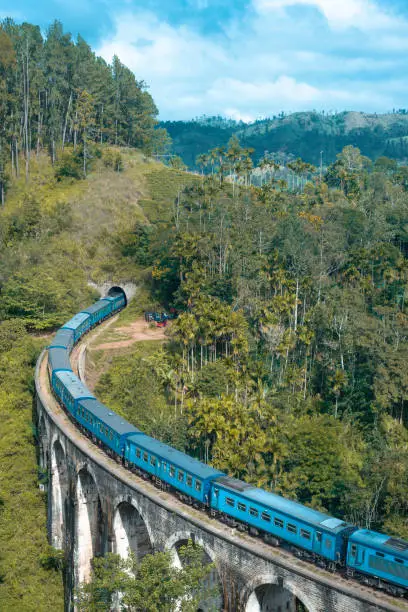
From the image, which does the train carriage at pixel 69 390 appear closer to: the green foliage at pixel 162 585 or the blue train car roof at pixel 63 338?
the blue train car roof at pixel 63 338

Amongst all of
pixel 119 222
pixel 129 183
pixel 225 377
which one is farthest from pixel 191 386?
pixel 129 183

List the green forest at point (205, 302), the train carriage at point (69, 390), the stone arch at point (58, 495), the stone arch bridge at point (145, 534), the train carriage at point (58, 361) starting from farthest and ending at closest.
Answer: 1. the train carriage at point (58, 361)
2. the green forest at point (205, 302)
3. the train carriage at point (69, 390)
4. the stone arch at point (58, 495)
5. the stone arch bridge at point (145, 534)

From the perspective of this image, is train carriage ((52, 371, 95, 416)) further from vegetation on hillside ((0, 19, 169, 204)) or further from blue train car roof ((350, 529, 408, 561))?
vegetation on hillside ((0, 19, 169, 204))

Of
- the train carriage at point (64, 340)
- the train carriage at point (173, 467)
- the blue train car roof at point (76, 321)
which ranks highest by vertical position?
the blue train car roof at point (76, 321)

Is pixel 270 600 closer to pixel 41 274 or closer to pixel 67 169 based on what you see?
pixel 41 274

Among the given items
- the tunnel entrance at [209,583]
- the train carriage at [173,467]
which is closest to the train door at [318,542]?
the tunnel entrance at [209,583]

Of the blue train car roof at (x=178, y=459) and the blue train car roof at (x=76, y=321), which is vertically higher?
the blue train car roof at (x=76, y=321)

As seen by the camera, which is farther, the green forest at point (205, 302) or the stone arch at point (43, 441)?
the green forest at point (205, 302)
